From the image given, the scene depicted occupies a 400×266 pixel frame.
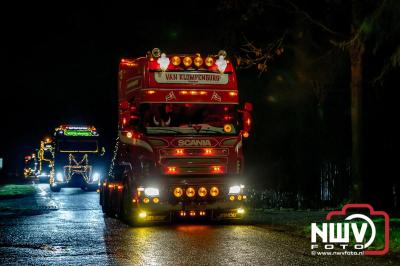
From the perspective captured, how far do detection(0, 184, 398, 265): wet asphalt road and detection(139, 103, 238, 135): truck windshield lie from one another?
230 centimetres

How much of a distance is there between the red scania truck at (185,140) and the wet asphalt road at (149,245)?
1.91 feet

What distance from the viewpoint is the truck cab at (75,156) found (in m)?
36.8

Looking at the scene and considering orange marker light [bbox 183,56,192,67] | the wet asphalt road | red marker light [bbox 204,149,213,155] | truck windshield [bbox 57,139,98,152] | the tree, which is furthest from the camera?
truck windshield [bbox 57,139,98,152]

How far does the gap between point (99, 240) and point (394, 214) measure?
376 inches

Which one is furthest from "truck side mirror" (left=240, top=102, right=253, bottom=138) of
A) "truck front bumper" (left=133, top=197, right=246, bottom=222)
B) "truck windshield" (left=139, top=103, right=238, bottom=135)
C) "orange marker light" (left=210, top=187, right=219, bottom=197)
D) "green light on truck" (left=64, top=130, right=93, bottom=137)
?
"green light on truck" (left=64, top=130, right=93, bottom=137)

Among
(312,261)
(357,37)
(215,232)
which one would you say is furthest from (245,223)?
(312,261)

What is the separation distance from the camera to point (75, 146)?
36.9m

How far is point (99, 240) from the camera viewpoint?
14.1 metres

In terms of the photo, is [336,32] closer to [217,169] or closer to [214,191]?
[217,169]

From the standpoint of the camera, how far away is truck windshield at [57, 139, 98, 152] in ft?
121

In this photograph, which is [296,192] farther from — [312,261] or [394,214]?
[312,261]

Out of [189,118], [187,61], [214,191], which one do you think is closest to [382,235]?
[214,191]

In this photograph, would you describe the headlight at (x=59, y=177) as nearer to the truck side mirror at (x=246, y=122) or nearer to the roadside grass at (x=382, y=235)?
the truck side mirror at (x=246, y=122)

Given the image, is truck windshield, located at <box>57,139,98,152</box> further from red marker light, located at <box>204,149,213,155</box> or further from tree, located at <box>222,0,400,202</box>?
red marker light, located at <box>204,149,213,155</box>
